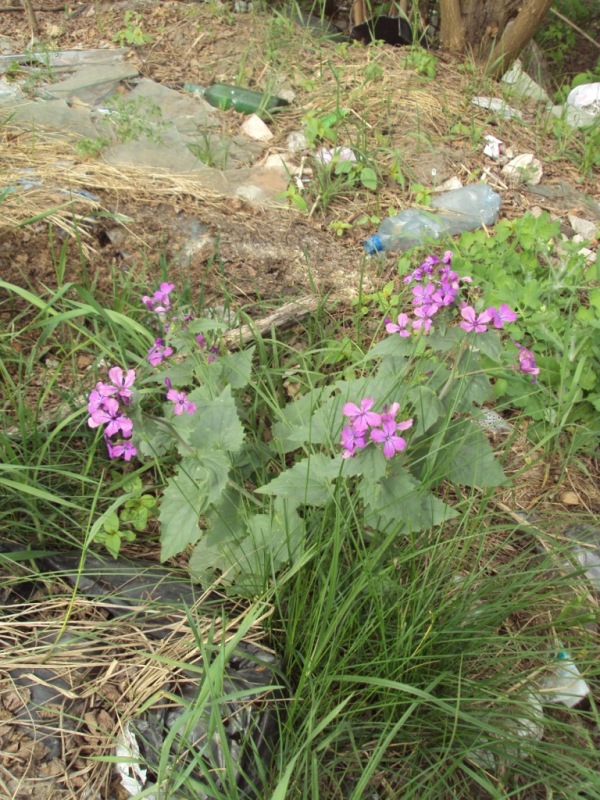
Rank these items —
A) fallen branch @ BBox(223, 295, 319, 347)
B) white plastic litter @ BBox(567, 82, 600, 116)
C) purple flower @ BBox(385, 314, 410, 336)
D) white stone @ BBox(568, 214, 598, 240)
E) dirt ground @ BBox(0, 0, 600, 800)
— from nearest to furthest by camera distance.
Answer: purple flower @ BBox(385, 314, 410, 336), dirt ground @ BBox(0, 0, 600, 800), fallen branch @ BBox(223, 295, 319, 347), white stone @ BBox(568, 214, 598, 240), white plastic litter @ BBox(567, 82, 600, 116)

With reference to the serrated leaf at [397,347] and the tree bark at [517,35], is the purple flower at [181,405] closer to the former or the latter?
the serrated leaf at [397,347]

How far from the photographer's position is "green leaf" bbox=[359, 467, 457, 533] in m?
1.41

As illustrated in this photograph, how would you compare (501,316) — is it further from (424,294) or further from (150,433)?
(150,433)

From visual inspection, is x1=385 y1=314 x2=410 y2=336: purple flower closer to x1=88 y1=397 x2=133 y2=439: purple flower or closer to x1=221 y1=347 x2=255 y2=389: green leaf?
x1=221 y1=347 x2=255 y2=389: green leaf

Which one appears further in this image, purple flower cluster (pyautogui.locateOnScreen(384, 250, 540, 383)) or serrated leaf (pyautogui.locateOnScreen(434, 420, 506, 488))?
serrated leaf (pyautogui.locateOnScreen(434, 420, 506, 488))

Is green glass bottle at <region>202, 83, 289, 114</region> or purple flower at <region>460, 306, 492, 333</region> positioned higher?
purple flower at <region>460, 306, 492, 333</region>

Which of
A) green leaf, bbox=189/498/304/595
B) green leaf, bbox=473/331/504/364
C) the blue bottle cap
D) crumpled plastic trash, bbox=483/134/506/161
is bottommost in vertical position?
green leaf, bbox=189/498/304/595

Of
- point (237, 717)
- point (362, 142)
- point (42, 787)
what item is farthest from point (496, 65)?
point (42, 787)

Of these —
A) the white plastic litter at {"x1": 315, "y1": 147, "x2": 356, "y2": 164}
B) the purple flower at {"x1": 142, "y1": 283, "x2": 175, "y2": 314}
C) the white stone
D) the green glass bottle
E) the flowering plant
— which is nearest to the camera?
the flowering plant

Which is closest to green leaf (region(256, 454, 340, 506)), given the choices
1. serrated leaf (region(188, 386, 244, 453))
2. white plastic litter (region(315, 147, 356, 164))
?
serrated leaf (region(188, 386, 244, 453))

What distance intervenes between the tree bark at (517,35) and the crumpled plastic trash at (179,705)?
325 centimetres

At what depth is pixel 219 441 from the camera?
5.01 feet

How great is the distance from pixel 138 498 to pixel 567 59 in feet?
18.4

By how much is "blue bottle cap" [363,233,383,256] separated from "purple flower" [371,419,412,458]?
5.00 ft
